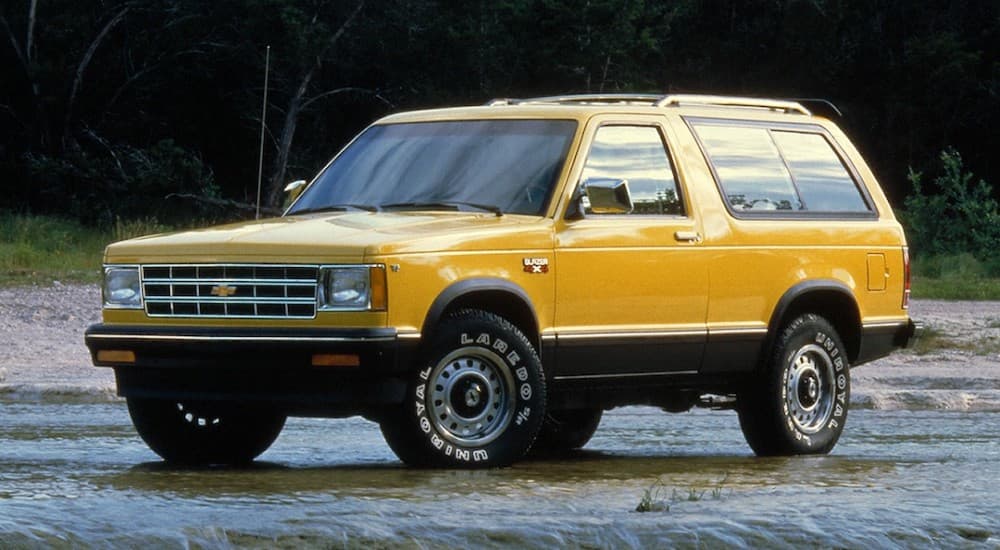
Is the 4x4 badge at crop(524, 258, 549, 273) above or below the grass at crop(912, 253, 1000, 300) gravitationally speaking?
above

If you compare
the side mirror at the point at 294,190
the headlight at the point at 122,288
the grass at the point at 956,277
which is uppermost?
the side mirror at the point at 294,190

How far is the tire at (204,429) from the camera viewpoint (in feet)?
31.1

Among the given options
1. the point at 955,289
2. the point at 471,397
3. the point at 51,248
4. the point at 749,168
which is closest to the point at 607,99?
the point at 749,168

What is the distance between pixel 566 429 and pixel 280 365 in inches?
118

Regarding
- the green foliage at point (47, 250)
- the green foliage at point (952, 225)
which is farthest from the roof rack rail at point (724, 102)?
the green foliage at point (952, 225)

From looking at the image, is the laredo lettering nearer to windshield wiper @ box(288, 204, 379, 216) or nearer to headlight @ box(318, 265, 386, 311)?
headlight @ box(318, 265, 386, 311)

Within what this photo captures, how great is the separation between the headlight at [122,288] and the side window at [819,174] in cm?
380

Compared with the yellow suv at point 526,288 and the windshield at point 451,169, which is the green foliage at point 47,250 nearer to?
the windshield at point 451,169

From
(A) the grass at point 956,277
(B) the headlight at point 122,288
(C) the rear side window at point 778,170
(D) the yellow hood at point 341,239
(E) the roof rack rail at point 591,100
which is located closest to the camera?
(D) the yellow hood at point 341,239

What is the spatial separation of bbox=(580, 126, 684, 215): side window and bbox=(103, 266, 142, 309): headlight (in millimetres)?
2278

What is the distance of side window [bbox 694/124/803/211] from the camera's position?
10.6m

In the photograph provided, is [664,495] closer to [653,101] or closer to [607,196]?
[607,196]

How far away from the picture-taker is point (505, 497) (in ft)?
25.5

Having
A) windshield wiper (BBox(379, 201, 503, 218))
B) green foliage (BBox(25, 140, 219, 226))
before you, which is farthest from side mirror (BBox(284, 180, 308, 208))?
green foliage (BBox(25, 140, 219, 226))
